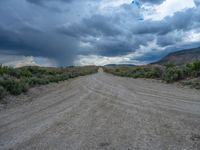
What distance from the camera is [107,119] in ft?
26.3

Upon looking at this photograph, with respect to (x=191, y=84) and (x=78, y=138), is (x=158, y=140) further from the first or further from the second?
(x=191, y=84)

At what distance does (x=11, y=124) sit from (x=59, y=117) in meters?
1.54

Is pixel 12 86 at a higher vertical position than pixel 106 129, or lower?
higher

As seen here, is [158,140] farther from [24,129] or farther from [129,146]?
[24,129]

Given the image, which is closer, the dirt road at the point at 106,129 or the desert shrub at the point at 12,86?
the dirt road at the point at 106,129

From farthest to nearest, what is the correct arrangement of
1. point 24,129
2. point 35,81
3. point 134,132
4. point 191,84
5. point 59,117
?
1. point 35,81
2. point 191,84
3. point 59,117
4. point 24,129
5. point 134,132

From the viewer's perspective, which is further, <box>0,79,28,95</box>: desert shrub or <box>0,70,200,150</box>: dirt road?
<box>0,79,28,95</box>: desert shrub

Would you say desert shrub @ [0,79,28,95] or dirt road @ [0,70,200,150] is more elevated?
desert shrub @ [0,79,28,95]

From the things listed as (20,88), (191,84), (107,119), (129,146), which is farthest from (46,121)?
(191,84)

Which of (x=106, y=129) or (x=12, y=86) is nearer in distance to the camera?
(x=106, y=129)

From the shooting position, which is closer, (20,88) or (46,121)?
(46,121)

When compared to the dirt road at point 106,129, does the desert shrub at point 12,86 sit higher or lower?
higher

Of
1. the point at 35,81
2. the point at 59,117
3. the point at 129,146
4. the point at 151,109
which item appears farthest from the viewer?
the point at 35,81

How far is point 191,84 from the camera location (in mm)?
20703
